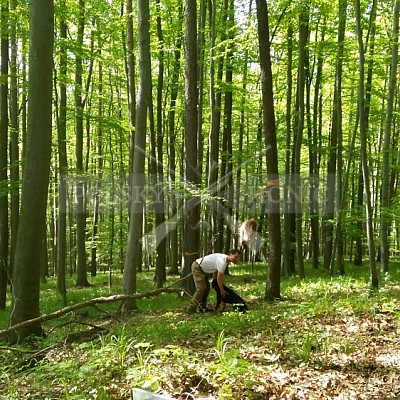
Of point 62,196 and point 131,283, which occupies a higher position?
point 62,196

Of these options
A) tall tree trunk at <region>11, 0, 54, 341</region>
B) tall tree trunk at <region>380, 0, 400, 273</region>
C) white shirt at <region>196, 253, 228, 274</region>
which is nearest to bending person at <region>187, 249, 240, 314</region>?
white shirt at <region>196, 253, 228, 274</region>

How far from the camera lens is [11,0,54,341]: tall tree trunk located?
6.89 m

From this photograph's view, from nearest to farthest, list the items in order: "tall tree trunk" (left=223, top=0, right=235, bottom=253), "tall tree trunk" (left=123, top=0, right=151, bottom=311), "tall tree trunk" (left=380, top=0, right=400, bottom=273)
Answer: "tall tree trunk" (left=123, top=0, right=151, bottom=311) → "tall tree trunk" (left=380, top=0, right=400, bottom=273) → "tall tree trunk" (left=223, top=0, right=235, bottom=253)

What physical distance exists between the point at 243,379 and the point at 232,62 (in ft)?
45.0

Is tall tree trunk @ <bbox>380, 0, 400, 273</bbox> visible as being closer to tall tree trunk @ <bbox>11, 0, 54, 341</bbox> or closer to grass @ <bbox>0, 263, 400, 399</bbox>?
grass @ <bbox>0, 263, 400, 399</bbox>

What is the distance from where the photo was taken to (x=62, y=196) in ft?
46.3

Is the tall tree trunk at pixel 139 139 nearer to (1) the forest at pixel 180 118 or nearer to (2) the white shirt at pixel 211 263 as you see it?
(1) the forest at pixel 180 118

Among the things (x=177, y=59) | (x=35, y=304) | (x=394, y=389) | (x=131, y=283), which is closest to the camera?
(x=394, y=389)

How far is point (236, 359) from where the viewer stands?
4184 millimetres

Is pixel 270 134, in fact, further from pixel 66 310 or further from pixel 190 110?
pixel 66 310

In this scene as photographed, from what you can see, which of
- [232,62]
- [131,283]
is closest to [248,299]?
[131,283]

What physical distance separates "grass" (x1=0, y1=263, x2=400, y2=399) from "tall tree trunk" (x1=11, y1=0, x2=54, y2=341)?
0.74 metres

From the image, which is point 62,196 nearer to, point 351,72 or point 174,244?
point 174,244

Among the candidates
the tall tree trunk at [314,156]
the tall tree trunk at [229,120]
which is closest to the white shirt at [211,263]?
the tall tree trunk at [229,120]
